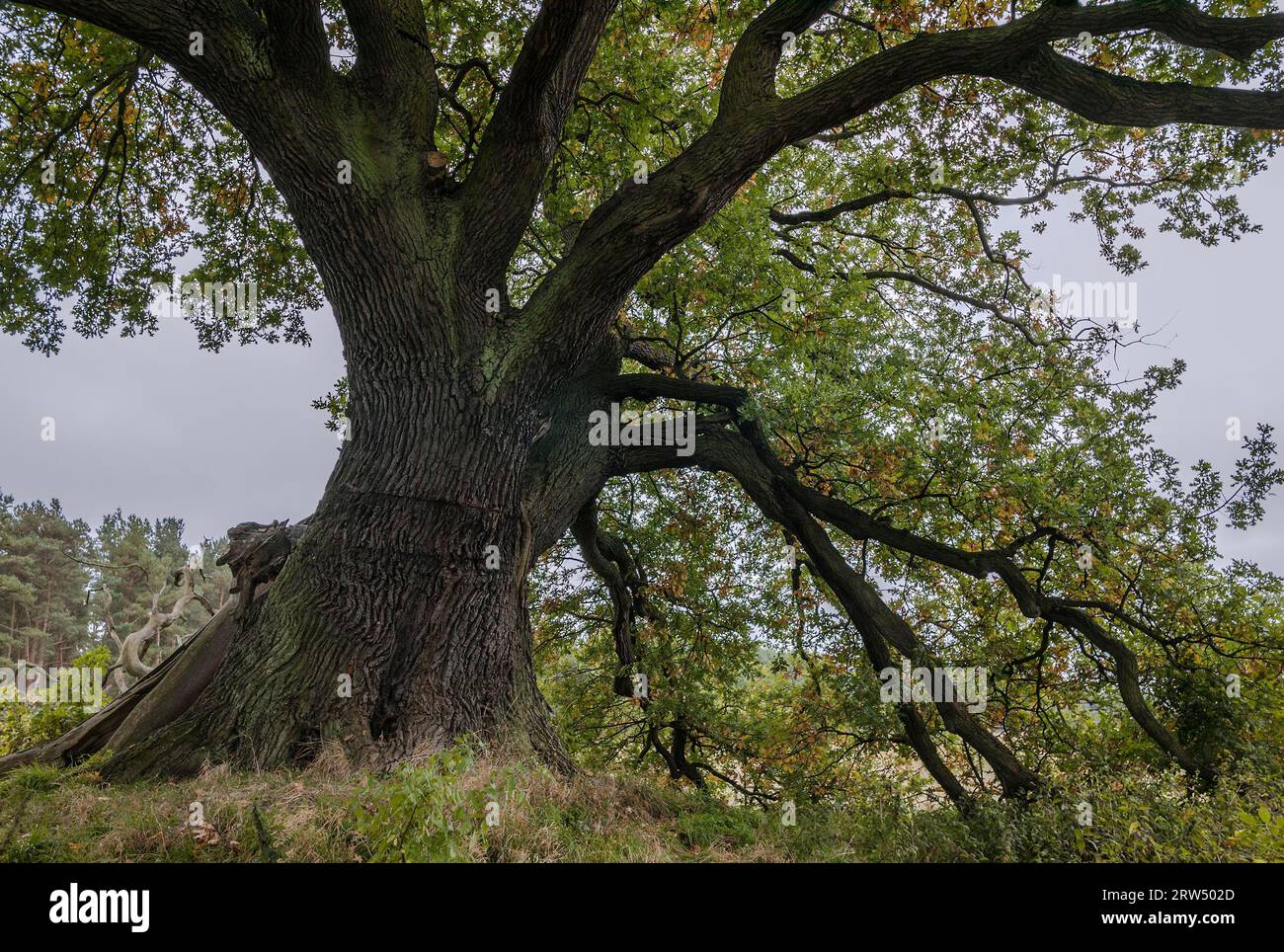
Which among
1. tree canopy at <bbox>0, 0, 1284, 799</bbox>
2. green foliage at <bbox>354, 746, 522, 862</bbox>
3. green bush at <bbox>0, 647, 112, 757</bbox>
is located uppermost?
tree canopy at <bbox>0, 0, 1284, 799</bbox>

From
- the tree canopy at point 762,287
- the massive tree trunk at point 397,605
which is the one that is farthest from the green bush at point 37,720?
the tree canopy at point 762,287

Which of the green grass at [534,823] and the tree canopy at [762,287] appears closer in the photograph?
the green grass at [534,823]

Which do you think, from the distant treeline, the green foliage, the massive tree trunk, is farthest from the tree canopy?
the distant treeline

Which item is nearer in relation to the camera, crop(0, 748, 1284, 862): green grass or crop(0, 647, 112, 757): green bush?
crop(0, 748, 1284, 862): green grass

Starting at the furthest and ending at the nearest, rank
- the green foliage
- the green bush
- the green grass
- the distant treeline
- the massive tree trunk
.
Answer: the distant treeline < the green bush < the massive tree trunk < the green grass < the green foliage

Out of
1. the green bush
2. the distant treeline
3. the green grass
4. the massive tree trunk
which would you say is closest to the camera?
the green grass

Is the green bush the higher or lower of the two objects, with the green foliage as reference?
lower

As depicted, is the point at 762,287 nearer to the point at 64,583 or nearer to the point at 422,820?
the point at 422,820

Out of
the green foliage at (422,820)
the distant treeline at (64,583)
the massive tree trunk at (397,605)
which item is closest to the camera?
the green foliage at (422,820)

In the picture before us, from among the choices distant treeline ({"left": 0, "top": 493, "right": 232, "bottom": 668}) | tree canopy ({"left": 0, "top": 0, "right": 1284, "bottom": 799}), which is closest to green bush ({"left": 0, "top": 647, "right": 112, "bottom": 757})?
tree canopy ({"left": 0, "top": 0, "right": 1284, "bottom": 799})

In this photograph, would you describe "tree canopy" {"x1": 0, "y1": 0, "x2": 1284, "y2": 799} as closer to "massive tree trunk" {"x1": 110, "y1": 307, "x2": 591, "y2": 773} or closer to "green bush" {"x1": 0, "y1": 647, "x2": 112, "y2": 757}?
"massive tree trunk" {"x1": 110, "y1": 307, "x2": 591, "y2": 773}

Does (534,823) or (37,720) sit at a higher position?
(534,823)

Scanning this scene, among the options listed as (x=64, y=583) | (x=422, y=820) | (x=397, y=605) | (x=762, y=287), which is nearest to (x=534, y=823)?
(x=422, y=820)

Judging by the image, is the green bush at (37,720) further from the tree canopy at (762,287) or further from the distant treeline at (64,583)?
the distant treeline at (64,583)
